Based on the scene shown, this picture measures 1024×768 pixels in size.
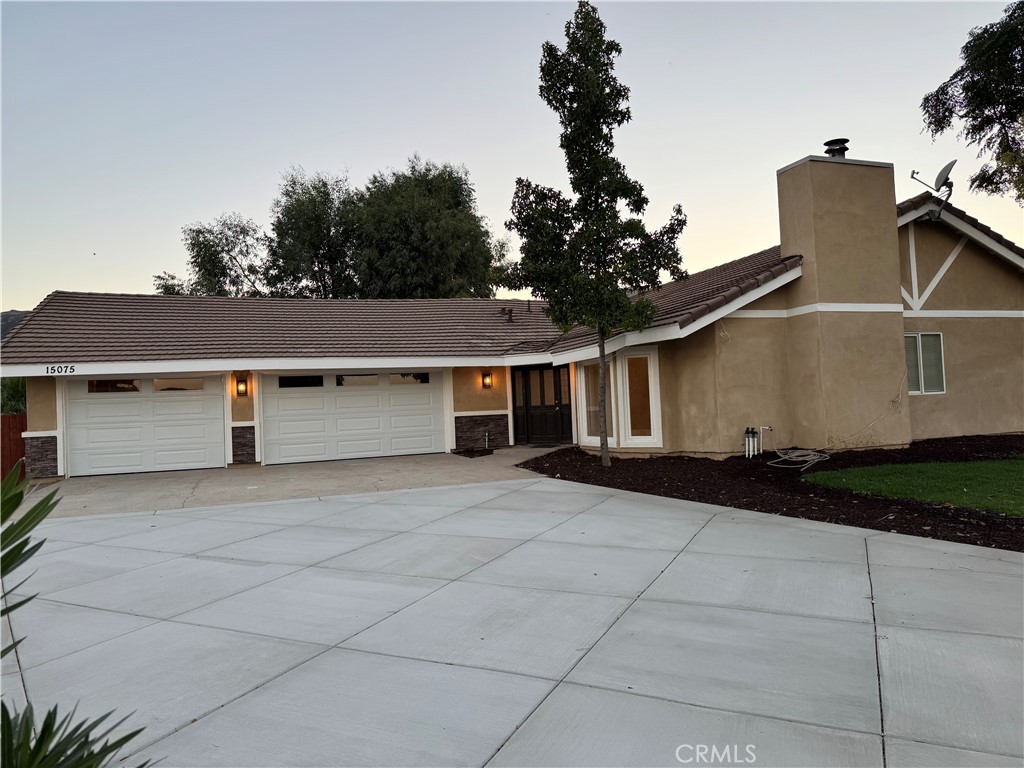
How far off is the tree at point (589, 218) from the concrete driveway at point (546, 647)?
15.7 ft

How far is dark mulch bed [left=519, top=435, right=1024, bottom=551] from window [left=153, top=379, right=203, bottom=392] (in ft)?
25.9

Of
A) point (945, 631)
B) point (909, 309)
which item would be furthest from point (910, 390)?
point (945, 631)

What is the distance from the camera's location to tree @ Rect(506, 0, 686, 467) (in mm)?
10555

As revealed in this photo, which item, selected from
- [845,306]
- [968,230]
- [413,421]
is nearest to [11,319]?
[413,421]

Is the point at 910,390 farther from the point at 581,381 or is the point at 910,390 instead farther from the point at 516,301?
the point at 516,301

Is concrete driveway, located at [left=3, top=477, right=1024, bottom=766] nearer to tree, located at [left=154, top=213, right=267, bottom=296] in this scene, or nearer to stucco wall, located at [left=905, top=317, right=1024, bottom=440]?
stucco wall, located at [left=905, top=317, right=1024, bottom=440]

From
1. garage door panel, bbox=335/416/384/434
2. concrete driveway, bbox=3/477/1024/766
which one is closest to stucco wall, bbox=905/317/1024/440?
concrete driveway, bbox=3/477/1024/766

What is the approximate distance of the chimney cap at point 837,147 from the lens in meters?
11.5

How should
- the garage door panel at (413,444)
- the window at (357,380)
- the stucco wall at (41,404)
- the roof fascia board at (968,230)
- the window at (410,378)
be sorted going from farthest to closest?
the window at (410,378) < the garage door panel at (413,444) < the window at (357,380) < the stucco wall at (41,404) < the roof fascia board at (968,230)

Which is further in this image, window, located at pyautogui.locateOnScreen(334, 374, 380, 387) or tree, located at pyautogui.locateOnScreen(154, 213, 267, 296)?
tree, located at pyautogui.locateOnScreen(154, 213, 267, 296)

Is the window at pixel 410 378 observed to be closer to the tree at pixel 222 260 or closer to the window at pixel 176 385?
the window at pixel 176 385

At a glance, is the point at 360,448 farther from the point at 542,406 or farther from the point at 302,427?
the point at 542,406

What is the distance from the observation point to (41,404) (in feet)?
43.9

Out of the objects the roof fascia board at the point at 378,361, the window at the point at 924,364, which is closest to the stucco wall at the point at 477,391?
the roof fascia board at the point at 378,361
